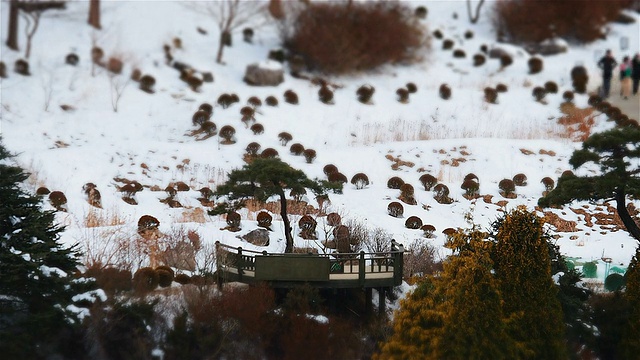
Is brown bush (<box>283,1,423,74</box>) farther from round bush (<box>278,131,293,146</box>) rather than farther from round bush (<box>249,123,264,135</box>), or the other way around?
round bush (<box>278,131,293,146</box>)

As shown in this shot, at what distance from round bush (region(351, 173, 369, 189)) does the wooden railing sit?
5.13 metres

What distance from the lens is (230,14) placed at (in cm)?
2639

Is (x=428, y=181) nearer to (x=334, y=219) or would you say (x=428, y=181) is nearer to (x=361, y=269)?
(x=334, y=219)

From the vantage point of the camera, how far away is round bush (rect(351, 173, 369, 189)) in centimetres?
1814

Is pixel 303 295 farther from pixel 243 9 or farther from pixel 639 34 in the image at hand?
pixel 639 34

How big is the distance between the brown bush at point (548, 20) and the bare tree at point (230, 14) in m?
8.45

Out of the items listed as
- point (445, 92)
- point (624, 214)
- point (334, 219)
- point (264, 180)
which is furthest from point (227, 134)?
point (624, 214)

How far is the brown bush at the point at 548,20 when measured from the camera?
98.7 feet

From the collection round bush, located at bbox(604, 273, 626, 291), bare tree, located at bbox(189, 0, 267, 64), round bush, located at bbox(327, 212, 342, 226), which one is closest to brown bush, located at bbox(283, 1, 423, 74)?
bare tree, located at bbox(189, 0, 267, 64)

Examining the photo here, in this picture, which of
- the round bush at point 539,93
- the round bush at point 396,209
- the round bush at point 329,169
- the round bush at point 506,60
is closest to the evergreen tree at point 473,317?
the round bush at point 396,209

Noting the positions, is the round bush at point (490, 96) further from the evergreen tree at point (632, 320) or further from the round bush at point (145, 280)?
the round bush at point (145, 280)

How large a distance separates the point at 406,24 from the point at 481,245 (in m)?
17.9

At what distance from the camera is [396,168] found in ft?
63.3

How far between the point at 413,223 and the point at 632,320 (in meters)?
4.92
